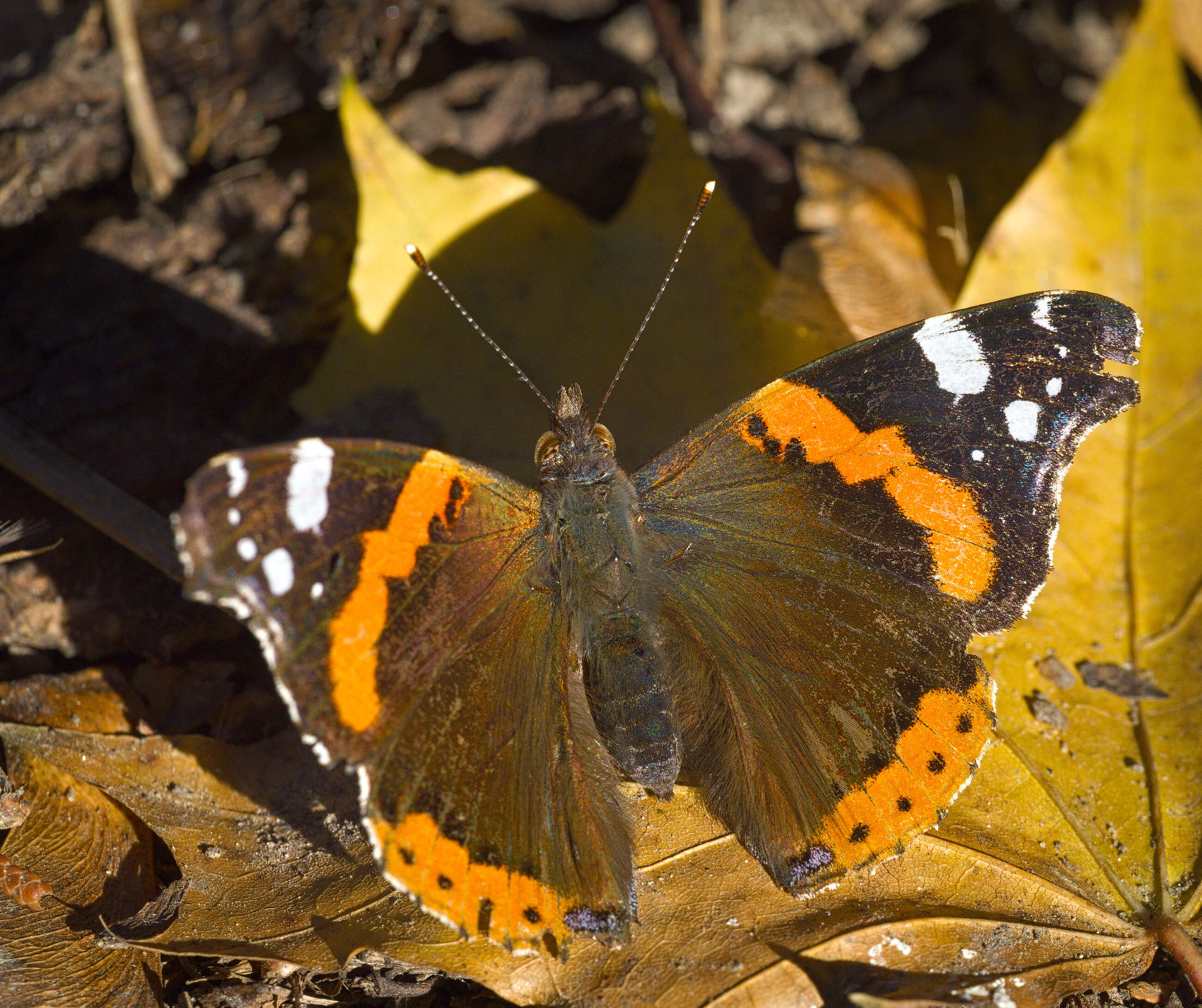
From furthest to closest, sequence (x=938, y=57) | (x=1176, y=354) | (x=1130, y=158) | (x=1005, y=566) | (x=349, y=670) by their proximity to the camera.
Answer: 1. (x=938, y=57)
2. (x=1130, y=158)
3. (x=1176, y=354)
4. (x=1005, y=566)
5. (x=349, y=670)

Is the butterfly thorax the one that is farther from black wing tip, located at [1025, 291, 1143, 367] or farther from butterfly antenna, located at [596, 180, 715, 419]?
black wing tip, located at [1025, 291, 1143, 367]

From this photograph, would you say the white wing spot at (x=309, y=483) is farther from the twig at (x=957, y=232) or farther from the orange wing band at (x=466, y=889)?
the twig at (x=957, y=232)

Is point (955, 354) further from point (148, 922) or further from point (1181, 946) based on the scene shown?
point (148, 922)

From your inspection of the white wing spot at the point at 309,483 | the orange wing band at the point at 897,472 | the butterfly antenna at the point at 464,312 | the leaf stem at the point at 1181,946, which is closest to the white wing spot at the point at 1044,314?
the orange wing band at the point at 897,472

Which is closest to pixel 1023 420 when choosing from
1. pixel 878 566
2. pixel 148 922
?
pixel 878 566

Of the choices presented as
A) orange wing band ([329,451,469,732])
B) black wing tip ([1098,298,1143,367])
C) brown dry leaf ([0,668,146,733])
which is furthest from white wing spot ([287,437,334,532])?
black wing tip ([1098,298,1143,367])

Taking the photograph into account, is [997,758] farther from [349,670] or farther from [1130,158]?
[1130,158]

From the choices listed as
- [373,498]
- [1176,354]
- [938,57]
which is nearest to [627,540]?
[373,498]
